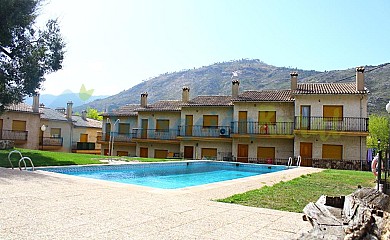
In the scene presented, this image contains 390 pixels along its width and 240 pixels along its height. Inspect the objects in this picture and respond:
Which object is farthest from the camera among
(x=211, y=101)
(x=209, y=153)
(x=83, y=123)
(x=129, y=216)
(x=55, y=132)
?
(x=83, y=123)

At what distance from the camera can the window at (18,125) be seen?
28175 millimetres

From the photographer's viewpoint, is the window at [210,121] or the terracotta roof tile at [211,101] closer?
the terracotta roof tile at [211,101]

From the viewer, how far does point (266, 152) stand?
23.1 meters

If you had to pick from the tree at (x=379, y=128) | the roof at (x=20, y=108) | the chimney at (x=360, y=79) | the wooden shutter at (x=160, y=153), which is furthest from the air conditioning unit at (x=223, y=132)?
the tree at (x=379, y=128)

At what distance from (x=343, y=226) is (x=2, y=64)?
18.4 meters

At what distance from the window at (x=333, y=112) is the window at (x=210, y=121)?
8162 millimetres

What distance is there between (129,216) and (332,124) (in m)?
19.2

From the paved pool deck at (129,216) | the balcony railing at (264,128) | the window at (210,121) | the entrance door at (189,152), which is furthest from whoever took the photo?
the entrance door at (189,152)

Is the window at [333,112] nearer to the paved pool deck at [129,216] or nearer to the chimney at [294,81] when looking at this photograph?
the chimney at [294,81]

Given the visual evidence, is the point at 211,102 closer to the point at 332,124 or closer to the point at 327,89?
the point at 327,89

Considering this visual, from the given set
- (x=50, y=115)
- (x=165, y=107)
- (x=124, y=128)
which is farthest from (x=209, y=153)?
(x=50, y=115)

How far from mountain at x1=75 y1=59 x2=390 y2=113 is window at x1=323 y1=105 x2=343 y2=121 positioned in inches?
1019

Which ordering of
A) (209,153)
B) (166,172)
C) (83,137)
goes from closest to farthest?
(166,172)
(209,153)
(83,137)

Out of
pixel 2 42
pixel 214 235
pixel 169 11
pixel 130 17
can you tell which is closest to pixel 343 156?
pixel 169 11
